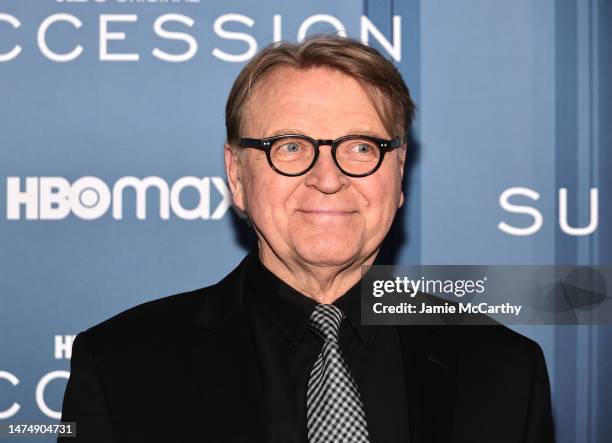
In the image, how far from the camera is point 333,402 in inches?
60.8

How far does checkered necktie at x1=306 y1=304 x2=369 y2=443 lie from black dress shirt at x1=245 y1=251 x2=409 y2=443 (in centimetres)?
2

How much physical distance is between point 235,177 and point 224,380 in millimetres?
508

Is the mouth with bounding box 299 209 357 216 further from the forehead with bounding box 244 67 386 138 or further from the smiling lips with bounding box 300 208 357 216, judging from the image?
the forehead with bounding box 244 67 386 138

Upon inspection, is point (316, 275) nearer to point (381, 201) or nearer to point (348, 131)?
point (381, 201)

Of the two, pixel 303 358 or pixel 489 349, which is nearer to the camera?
pixel 303 358

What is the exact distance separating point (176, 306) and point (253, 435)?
0.41 m

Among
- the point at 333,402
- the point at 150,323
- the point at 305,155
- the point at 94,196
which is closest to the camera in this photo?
the point at 333,402

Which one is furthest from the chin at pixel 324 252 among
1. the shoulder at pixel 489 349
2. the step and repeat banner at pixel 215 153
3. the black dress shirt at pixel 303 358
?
the step and repeat banner at pixel 215 153

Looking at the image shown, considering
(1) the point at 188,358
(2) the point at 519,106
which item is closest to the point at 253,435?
(1) the point at 188,358

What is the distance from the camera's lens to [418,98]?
7.63ft

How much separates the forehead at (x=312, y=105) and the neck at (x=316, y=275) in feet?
0.98

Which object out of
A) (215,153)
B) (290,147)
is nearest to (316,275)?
(290,147)

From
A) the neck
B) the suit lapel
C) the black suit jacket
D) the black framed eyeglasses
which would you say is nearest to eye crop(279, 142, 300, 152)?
the black framed eyeglasses

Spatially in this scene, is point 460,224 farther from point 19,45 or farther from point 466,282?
point 19,45
